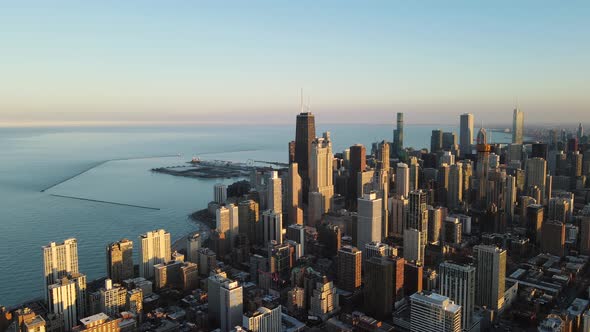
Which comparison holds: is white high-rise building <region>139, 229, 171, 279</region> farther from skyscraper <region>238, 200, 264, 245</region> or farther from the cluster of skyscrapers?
skyscraper <region>238, 200, 264, 245</region>

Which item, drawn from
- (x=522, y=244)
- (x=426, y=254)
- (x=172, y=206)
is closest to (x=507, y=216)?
(x=522, y=244)

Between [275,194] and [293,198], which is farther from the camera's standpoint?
[293,198]

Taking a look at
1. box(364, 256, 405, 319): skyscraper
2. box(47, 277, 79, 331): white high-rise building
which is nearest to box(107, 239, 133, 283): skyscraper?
box(47, 277, 79, 331): white high-rise building

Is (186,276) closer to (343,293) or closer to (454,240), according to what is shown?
(343,293)

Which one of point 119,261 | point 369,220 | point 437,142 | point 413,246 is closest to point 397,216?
point 369,220

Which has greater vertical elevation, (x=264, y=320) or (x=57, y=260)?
(x=57, y=260)

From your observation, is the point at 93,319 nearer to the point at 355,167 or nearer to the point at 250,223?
the point at 250,223

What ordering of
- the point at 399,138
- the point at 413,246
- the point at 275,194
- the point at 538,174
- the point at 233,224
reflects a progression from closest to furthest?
the point at 413,246, the point at 233,224, the point at 275,194, the point at 538,174, the point at 399,138
